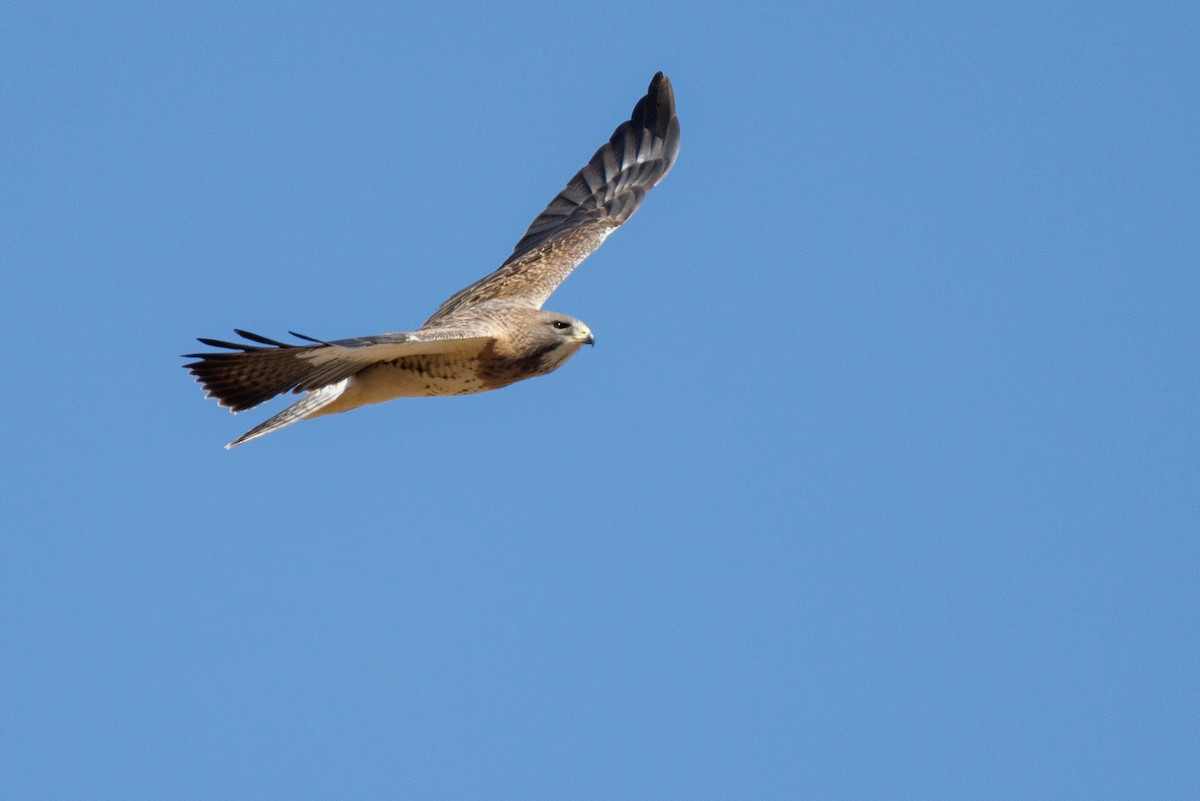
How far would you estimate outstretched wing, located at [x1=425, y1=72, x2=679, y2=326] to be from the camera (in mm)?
14703

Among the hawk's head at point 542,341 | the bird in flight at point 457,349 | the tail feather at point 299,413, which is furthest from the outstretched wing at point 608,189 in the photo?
the tail feather at point 299,413

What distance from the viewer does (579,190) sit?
15844mm

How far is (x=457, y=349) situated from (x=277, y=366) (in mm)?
1423

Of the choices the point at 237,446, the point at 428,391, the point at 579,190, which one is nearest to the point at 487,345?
the point at 428,391

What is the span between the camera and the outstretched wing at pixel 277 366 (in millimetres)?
10359

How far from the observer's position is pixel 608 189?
15.8 m

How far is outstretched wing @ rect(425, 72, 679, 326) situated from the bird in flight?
0.06ft

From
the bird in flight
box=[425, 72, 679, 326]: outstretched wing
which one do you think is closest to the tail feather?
the bird in flight

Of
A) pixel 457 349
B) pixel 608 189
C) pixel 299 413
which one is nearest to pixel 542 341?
pixel 457 349

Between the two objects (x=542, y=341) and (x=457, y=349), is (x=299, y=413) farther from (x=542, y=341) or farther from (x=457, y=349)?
(x=542, y=341)

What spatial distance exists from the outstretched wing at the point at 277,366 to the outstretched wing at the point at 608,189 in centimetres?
370

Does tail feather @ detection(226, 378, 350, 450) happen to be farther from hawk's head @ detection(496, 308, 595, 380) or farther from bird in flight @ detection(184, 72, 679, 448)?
hawk's head @ detection(496, 308, 595, 380)

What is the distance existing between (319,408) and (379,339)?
1.46 metres

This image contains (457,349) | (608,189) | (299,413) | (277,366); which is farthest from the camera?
(608,189)
